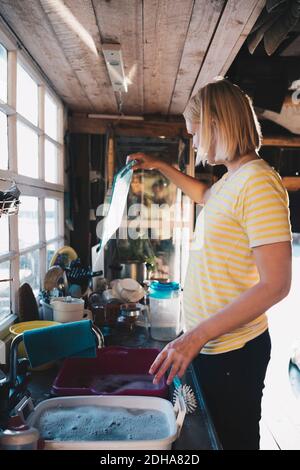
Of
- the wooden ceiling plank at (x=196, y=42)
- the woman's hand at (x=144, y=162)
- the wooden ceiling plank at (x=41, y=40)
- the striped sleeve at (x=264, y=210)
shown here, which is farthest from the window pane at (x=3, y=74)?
the striped sleeve at (x=264, y=210)

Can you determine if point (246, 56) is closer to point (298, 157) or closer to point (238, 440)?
point (298, 157)

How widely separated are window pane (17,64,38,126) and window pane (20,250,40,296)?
81cm

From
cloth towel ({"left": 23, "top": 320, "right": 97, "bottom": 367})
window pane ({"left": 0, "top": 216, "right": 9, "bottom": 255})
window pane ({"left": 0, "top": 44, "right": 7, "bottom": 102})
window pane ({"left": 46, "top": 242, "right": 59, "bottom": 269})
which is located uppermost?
window pane ({"left": 0, "top": 44, "right": 7, "bottom": 102})

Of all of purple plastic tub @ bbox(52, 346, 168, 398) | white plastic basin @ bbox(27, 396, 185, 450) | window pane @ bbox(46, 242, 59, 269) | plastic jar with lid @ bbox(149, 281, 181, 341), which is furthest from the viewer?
window pane @ bbox(46, 242, 59, 269)

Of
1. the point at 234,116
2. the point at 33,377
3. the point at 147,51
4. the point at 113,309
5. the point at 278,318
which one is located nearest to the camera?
the point at 234,116

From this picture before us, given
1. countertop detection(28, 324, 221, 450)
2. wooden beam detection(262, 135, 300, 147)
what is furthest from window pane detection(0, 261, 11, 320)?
wooden beam detection(262, 135, 300, 147)

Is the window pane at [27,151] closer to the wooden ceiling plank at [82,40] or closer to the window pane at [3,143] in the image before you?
the window pane at [3,143]

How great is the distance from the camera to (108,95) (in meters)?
2.65

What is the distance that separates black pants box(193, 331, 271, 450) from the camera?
1131mm

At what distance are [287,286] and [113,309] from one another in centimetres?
132

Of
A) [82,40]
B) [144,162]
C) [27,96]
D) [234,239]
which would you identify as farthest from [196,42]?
[234,239]

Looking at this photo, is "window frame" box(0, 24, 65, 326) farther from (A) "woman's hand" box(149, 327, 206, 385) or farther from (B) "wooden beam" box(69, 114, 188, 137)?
(A) "woman's hand" box(149, 327, 206, 385)

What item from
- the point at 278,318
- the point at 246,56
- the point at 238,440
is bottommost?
the point at 278,318

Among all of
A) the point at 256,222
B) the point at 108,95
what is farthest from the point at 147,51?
the point at 256,222
